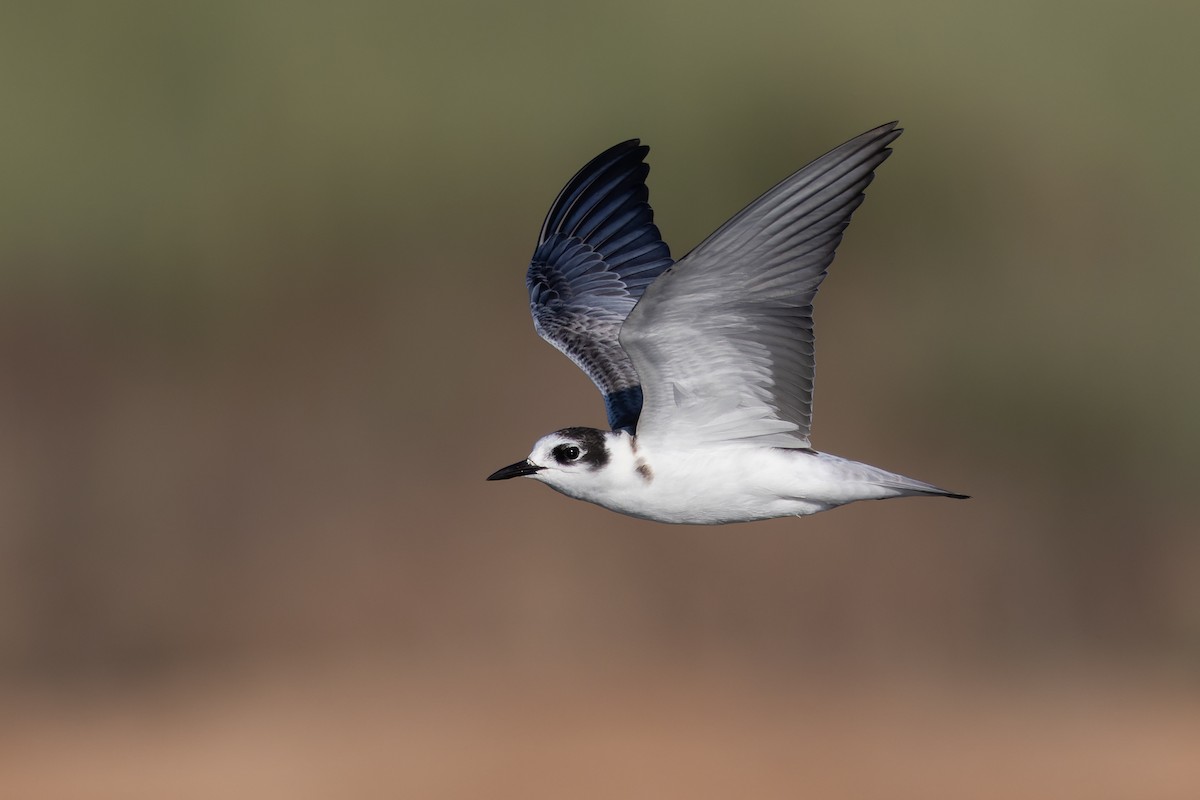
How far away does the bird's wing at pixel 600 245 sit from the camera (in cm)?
965

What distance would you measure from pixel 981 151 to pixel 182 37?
354 inches

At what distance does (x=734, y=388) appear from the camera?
753cm

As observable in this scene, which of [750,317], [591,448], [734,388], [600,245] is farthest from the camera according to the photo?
[600,245]

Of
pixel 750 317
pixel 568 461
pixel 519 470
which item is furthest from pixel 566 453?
pixel 750 317

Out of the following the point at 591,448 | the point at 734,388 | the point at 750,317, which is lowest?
the point at 591,448

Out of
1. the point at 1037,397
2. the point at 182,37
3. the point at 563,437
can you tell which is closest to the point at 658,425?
the point at 563,437

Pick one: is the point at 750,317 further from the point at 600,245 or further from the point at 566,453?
the point at 600,245

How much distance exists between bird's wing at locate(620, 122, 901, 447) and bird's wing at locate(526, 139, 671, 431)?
1989mm

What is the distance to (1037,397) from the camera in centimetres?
1892

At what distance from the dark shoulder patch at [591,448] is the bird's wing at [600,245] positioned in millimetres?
1909

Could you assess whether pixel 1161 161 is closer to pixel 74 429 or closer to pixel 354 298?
pixel 354 298

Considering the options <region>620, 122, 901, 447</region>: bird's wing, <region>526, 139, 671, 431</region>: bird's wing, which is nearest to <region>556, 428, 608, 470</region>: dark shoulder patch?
<region>620, 122, 901, 447</region>: bird's wing

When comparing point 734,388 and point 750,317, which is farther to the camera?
point 734,388

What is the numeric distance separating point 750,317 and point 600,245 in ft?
8.96
